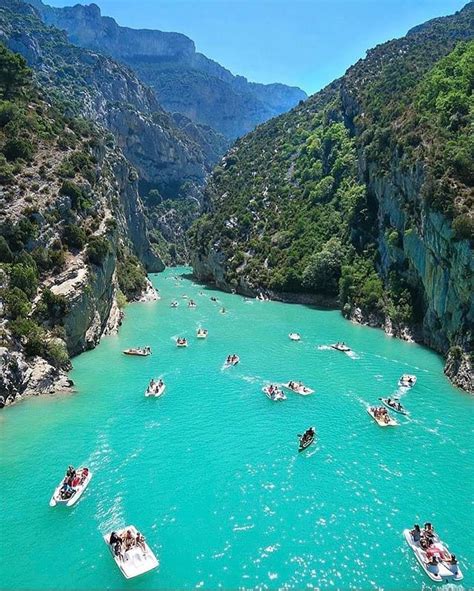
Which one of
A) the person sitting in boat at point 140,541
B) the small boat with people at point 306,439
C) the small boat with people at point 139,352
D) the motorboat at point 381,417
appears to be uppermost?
the motorboat at point 381,417

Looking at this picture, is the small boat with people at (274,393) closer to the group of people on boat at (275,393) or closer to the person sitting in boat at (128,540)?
the group of people on boat at (275,393)

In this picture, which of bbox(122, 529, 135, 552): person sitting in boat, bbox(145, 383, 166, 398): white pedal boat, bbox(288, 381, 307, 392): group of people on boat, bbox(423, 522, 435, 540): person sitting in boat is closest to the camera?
bbox(122, 529, 135, 552): person sitting in boat

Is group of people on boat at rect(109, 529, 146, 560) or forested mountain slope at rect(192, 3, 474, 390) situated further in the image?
forested mountain slope at rect(192, 3, 474, 390)

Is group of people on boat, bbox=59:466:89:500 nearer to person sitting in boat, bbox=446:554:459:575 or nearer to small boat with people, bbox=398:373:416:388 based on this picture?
person sitting in boat, bbox=446:554:459:575

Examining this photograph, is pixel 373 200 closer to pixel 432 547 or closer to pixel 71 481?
pixel 432 547

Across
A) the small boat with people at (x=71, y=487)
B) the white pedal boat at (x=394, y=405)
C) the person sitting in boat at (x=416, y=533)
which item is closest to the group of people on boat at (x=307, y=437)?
the white pedal boat at (x=394, y=405)

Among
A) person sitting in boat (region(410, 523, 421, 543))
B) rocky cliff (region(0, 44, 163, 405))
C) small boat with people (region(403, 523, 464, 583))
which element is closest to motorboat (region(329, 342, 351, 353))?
rocky cliff (region(0, 44, 163, 405))
